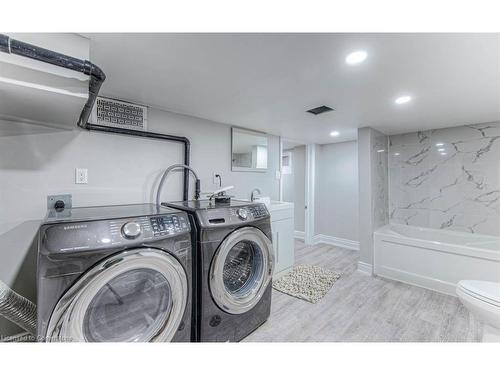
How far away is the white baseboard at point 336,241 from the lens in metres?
4.02

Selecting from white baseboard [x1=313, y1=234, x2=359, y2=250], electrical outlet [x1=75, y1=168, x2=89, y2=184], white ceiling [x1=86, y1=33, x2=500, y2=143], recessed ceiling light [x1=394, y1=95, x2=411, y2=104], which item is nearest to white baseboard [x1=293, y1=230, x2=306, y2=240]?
white baseboard [x1=313, y1=234, x2=359, y2=250]

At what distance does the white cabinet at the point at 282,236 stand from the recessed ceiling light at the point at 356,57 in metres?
1.74

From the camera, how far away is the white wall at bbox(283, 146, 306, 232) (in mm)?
4574

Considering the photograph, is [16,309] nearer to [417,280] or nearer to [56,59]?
[56,59]

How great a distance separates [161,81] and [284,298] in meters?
2.45

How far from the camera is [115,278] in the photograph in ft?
3.53

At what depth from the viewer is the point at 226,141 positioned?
9.06ft

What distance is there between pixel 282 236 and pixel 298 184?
212 cm

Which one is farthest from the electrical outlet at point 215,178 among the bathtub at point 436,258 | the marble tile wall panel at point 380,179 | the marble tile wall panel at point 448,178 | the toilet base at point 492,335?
the marble tile wall panel at point 448,178

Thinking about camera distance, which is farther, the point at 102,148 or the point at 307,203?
the point at 307,203

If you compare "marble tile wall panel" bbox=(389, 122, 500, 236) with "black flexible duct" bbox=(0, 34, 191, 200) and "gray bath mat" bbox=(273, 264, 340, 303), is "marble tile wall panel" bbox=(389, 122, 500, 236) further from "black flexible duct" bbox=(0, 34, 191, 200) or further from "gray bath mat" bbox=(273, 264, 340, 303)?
"black flexible duct" bbox=(0, 34, 191, 200)

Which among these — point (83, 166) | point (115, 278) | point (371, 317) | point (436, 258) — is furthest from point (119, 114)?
point (436, 258)
